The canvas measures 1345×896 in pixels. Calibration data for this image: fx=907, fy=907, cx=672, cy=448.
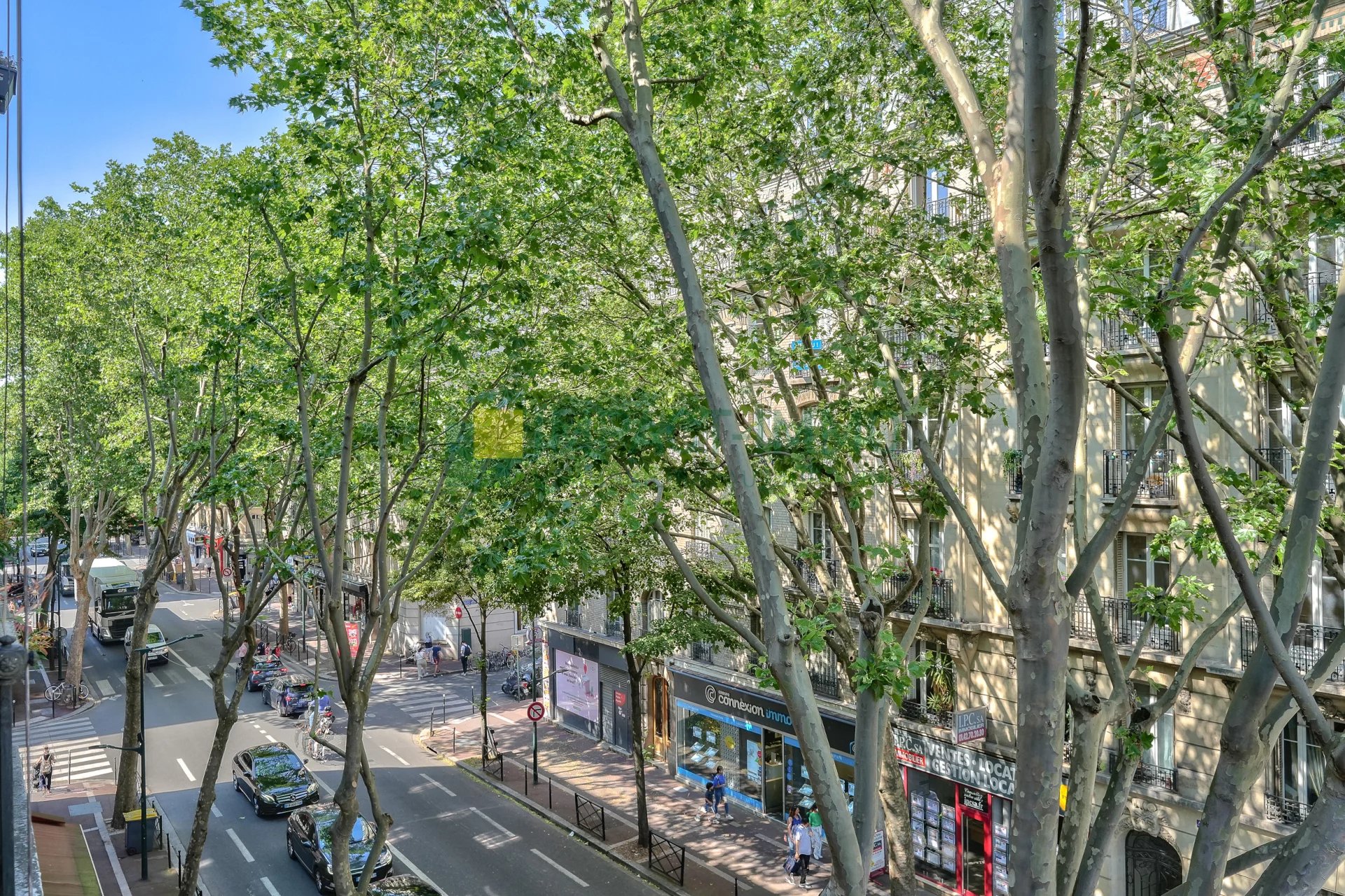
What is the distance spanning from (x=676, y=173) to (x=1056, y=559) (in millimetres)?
7017

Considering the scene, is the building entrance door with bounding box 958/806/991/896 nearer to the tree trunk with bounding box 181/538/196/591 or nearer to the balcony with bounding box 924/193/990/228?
the balcony with bounding box 924/193/990/228

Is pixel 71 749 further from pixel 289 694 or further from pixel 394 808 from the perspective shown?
pixel 394 808

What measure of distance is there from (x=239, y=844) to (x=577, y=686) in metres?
10.9

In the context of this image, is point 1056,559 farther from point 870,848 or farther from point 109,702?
point 109,702

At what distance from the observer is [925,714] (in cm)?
1747

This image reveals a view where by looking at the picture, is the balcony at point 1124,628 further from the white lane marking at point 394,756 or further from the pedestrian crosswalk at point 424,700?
the pedestrian crosswalk at point 424,700

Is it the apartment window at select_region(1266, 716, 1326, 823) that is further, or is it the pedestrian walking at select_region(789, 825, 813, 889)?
the pedestrian walking at select_region(789, 825, 813, 889)

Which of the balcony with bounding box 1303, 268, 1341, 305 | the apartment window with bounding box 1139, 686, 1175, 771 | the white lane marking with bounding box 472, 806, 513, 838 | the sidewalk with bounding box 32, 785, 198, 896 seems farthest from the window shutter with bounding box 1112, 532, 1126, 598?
the sidewalk with bounding box 32, 785, 198, 896

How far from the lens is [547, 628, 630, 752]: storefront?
2594 centimetres

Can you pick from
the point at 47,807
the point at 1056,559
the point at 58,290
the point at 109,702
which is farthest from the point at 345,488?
the point at 109,702

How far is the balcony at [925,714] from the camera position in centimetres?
1727

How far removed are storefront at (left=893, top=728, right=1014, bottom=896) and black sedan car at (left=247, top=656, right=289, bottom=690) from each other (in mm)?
23439

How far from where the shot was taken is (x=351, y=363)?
44.8 ft

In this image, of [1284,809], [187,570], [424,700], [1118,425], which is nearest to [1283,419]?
[1118,425]
